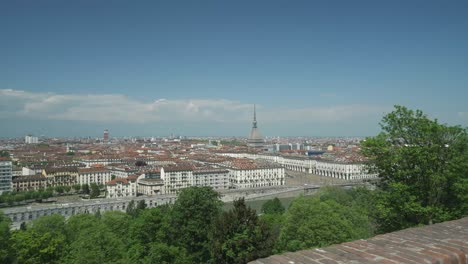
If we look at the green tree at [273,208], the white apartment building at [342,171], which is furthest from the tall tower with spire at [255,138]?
the green tree at [273,208]

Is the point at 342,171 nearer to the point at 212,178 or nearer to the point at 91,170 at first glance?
the point at 212,178

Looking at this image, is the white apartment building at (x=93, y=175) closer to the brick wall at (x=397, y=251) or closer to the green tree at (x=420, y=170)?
the green tree at (x=420, y=170)

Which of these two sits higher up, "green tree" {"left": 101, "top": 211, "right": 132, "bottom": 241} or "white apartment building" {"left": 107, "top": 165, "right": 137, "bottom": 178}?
"green tree" {"left": 101, "top": 211, "right": 132, "bottom": 241}

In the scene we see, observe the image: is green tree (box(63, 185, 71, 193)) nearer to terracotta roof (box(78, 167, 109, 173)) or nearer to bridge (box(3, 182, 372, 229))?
terracotta roof (box(78, 167, 109, 173))

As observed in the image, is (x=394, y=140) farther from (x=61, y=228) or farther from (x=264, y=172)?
(x=264, y=172)

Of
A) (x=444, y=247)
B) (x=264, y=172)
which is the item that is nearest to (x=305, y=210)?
(x=444, y=247)

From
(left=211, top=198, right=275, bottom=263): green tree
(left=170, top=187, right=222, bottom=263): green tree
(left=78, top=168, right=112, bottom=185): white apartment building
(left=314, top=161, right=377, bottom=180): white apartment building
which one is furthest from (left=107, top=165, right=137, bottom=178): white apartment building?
(left=211, top=198, right=275, bottom=263): green tree

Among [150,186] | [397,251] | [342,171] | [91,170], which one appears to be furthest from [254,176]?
[397,251]
